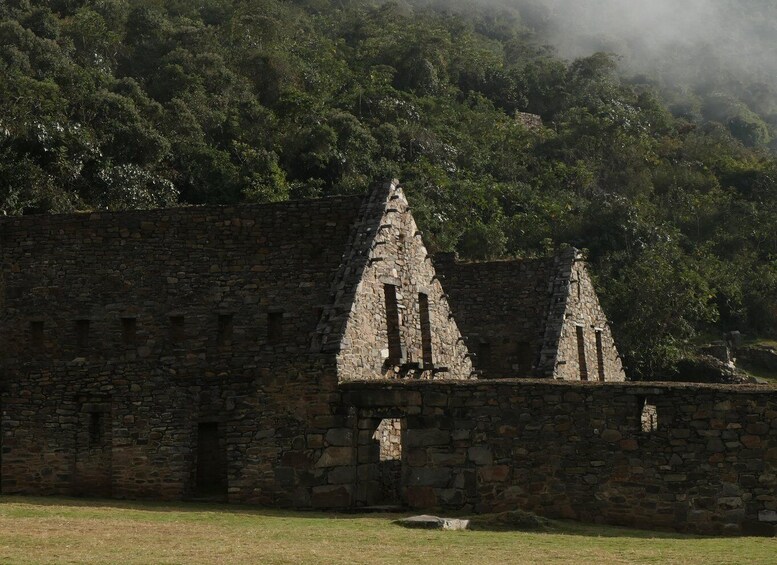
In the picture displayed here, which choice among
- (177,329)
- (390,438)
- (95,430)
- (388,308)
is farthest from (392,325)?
(95,430)

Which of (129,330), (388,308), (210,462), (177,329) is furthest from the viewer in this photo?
(129,330)

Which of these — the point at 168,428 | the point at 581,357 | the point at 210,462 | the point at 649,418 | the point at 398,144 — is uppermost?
the point at 398,144

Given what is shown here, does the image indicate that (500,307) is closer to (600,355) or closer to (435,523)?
(600,355)

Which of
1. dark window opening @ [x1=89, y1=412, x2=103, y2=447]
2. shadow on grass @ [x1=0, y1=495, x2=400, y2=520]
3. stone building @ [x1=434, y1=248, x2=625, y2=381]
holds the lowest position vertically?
shadow on grass @ [x1=0, y1=495, x2=400, y2=520]

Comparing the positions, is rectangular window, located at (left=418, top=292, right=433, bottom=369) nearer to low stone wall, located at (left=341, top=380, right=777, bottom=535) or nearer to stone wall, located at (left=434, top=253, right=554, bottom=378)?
low stone wall, located at (left=341, top=380, right=777, bottom=535)

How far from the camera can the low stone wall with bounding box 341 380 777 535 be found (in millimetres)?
21094

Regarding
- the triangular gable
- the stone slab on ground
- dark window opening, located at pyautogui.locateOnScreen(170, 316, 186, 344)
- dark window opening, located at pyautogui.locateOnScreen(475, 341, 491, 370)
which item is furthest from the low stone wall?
dark window opening, located at pyautogui.locateOnScreen(475, 341, 491, 370)

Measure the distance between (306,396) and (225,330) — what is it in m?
4.19

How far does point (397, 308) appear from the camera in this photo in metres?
26.4

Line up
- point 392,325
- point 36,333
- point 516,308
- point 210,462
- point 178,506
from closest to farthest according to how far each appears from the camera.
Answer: point 178,506
point 210,462
point 392,325
point 36,333
point 516,308

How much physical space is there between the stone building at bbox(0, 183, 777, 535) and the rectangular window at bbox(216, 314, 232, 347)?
0.09 feet

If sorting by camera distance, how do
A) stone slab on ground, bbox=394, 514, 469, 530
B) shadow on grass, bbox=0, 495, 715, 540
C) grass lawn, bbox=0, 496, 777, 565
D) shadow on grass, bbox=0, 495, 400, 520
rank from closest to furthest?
grass lawn, bbox=0, 496, 777, 565
stone slab on ground, bbox=394, 514, 469, 530
shadow on grass, bbox=0, 495, 715, 540
shadow on grass, bbox=0, 495, 400, 520

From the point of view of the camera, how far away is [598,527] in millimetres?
21094

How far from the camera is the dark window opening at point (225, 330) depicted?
A: 1038 inches
